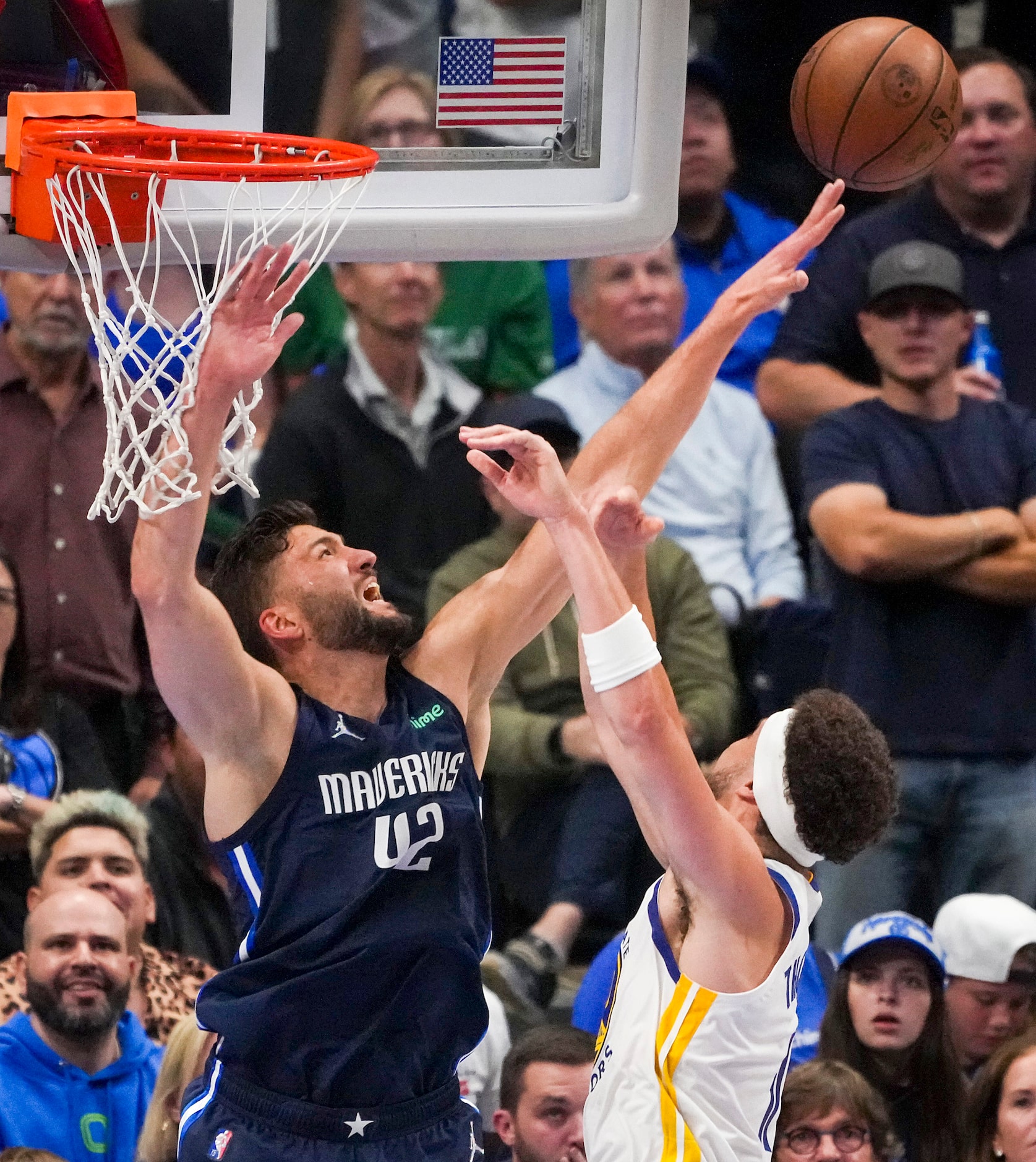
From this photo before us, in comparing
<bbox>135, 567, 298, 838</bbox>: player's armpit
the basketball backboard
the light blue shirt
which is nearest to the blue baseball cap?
the light blue shirt

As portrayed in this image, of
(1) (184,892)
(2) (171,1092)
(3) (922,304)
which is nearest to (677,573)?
(3) (922,304)

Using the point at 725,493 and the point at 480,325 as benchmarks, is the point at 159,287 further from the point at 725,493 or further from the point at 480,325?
the point at 725,493

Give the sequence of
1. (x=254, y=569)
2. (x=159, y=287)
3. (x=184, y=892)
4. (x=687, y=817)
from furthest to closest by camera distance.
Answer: (x=184, y=892) → (x=159, y=287) → (x=254, y=569) → (x=687, y=817)

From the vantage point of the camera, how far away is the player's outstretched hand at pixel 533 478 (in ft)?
9.78

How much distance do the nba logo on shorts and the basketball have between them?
2.51 m

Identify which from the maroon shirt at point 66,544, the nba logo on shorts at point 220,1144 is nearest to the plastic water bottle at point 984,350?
the maroon shirt at point 66,544

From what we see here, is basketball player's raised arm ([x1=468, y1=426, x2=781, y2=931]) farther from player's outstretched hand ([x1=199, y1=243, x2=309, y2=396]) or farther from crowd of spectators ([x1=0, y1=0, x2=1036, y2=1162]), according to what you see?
crowd of spectators ([x1=0, y1=0, x2=1036, y2=1162])

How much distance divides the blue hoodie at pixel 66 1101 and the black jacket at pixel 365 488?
5.44 feet

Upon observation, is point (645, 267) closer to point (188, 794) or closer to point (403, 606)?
point (403, 606)

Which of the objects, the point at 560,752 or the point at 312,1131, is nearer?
the point at 312,1131

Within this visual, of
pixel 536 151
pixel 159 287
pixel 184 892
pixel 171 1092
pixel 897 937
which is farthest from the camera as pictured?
pixel 184 892

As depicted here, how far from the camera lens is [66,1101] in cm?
462

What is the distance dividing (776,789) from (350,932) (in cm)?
81

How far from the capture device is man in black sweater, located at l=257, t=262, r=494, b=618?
5.56 meters
